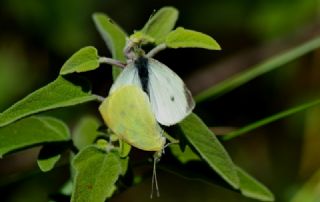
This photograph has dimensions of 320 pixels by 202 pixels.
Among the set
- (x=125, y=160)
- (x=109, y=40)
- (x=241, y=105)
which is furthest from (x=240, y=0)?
(x=125, y=160)

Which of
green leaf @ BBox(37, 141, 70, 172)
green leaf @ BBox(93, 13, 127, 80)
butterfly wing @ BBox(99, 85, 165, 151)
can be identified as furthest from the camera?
green leaf @ BBox(93, 13, 127, 80)

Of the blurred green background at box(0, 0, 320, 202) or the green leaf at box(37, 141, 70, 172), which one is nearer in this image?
the green leaf at box(37, 141, 70, 172)

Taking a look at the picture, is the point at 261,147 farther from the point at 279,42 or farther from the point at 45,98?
the point at 45,98

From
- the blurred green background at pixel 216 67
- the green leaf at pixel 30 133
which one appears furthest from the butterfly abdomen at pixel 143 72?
the blurred green background at pixel 216 67

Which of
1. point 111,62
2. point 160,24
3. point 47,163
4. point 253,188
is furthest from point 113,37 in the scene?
point 253,188

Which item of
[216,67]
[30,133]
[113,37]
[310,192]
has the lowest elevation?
[310,192]

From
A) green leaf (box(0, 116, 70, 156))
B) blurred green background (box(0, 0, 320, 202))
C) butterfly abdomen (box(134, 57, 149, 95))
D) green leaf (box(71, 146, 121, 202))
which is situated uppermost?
butterfly abdomen (box(134, 57, 149, 95))

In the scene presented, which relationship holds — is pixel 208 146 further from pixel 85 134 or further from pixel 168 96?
pixel 85 134

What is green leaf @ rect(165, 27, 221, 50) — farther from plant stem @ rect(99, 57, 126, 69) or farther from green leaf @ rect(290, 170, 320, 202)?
green leaf @ rect(290, 170, 320, 202)

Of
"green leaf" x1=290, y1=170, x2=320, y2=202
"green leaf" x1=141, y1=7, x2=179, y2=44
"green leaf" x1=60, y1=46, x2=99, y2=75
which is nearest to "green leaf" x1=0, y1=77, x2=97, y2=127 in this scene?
"green leaf" x1=60, y1=46, x2=99, y2=75
